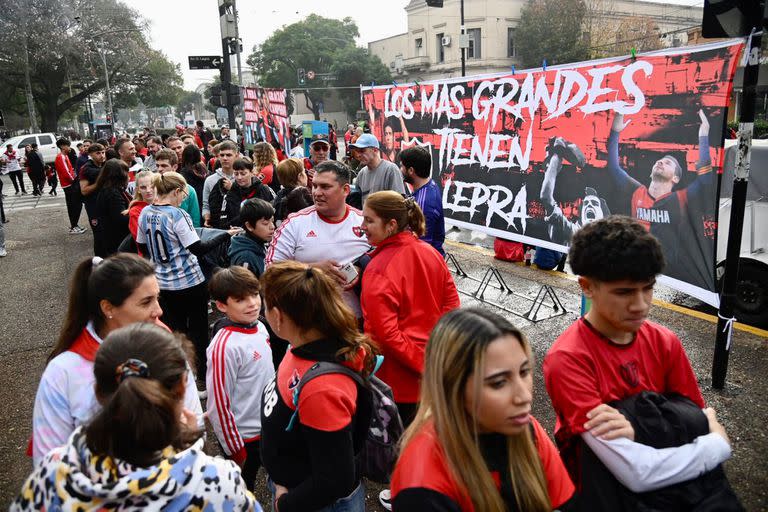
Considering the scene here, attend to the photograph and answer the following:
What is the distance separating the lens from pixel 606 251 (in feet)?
6.23

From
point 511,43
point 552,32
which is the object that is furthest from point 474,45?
point 552,32

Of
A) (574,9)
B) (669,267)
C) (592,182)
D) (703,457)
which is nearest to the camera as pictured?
(703,457)

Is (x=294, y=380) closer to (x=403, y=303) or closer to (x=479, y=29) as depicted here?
(x=403, y=303)

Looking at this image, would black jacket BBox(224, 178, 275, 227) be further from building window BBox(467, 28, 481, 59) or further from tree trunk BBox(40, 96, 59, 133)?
building window BBox(467, 28, 481, 59)

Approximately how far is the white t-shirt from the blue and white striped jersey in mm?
1072

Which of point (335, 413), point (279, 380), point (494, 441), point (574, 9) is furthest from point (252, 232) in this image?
point (574, 9)

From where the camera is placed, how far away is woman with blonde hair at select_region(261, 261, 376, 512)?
5.82 feet

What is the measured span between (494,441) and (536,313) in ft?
15.1

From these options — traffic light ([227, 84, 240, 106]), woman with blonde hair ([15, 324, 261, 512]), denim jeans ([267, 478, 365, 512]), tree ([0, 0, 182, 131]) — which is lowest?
denim jeans ([267, 478, 365, 512])

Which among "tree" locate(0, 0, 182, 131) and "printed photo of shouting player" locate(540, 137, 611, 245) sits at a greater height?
"tree" locate(0, 0, 182, 131)

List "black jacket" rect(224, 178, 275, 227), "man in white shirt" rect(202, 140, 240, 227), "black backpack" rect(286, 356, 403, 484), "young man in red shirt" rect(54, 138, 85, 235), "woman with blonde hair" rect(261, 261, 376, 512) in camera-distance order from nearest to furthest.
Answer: "woman with blonde hair" rect(261, 261, 376, 512)
"black backpack" rect(286, 356, 403, 484)
"black jacket" rect(224, 178, 275, 227)
"man in white shirt" rect(202, 140, 240, 227)
"young man in red shirt" rect(54, 138, 85, 235)

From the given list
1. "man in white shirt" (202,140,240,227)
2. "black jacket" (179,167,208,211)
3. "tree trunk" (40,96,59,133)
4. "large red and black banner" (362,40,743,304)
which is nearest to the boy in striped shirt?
"large red and black banner" (362,40,743,304)

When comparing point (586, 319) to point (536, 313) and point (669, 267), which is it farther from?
point (536, 313)

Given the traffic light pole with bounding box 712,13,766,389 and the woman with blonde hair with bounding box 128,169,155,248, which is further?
the woman with blonde hair with bounding box 128,169,155,248
